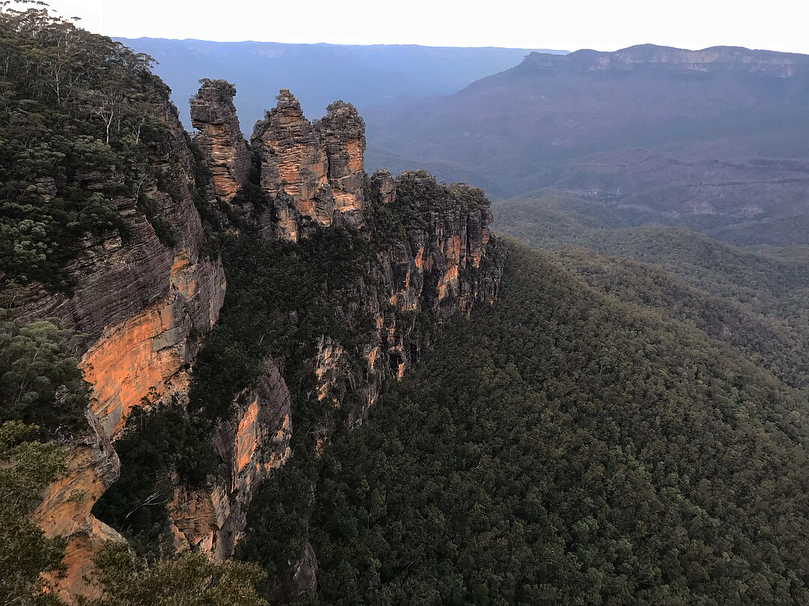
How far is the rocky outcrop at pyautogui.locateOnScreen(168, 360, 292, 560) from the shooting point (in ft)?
70.2

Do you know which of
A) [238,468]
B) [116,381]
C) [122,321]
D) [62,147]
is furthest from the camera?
[238,468]

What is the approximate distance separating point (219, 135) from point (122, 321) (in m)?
20.7

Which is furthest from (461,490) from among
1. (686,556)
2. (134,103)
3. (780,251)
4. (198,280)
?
(780,251)

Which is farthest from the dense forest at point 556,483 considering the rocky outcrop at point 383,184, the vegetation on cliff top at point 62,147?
the vegetation on cliff top at point 62,147

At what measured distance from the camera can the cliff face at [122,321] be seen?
1270cm

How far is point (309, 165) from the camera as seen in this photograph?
131 ft

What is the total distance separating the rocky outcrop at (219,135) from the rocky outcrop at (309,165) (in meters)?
2.48

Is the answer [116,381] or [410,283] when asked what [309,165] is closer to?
[410,283]

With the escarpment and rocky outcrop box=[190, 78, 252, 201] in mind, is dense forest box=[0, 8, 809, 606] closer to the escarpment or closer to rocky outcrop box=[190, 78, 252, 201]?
the escarpment

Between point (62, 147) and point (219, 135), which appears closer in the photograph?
point (62, 147)

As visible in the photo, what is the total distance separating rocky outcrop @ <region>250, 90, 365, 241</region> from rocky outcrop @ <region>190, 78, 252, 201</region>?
2.48 m

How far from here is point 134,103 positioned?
88.9ft

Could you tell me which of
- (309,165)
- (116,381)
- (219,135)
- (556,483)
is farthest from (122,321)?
(556,483)

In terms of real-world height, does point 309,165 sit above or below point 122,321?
above
